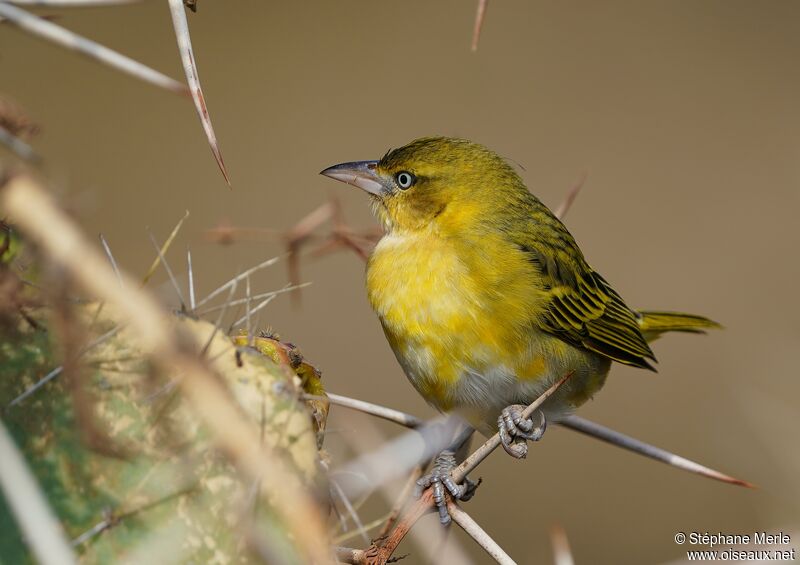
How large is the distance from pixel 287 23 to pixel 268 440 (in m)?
9.00

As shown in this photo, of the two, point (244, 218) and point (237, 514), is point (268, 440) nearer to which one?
point (237, 514)

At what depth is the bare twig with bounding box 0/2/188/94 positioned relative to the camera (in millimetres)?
1887

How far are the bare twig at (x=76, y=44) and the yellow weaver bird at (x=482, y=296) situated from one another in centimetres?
174

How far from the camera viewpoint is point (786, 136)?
10.3 meters

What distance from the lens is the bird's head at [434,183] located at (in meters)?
4.39

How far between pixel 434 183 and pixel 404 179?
0.15 metres

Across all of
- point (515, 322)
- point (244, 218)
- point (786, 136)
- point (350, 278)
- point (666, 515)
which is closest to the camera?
point (515, 322)

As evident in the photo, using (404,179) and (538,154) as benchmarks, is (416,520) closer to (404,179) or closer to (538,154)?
(404,179)

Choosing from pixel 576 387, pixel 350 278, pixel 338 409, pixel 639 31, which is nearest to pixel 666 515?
pixel 350 278

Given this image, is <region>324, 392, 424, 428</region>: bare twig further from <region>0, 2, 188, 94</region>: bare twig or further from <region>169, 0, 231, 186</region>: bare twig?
<region>0, 2, 188, 94</region>: bare twig

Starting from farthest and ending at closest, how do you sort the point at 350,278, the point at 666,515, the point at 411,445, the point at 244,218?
the point at 350,278 < the point at 244,218 < the point at 666,515 < the point at 411,445

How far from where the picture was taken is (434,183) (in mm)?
4453

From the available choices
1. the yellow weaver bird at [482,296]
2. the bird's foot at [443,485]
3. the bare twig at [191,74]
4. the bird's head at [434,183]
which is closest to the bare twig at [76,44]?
the bare twig at [191,74]

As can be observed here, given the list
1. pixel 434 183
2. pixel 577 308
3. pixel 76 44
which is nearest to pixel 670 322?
pixel 577 308
